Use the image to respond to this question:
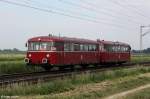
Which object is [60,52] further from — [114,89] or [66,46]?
[114,89]

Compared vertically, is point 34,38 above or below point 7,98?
above

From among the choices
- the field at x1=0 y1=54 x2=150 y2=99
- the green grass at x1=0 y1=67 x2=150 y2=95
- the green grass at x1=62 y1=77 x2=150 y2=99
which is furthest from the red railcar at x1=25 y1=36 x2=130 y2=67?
the green grass at x1=62 y1=77 x2=150 y2=99

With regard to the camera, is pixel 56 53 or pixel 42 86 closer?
pixel 42 86

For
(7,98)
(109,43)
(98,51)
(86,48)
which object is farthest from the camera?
(109,43)

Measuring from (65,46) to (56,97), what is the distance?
797 inches

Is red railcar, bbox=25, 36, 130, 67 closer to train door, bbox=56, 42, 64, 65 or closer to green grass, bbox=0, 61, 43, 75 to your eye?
train door, bbox=56, 42, 64, 65

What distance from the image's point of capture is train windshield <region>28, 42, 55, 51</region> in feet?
121

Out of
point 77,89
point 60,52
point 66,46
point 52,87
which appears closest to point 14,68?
point 60,52

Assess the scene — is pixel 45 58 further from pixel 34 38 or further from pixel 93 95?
pixel 93 95

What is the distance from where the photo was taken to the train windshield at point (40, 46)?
3698 centimetres

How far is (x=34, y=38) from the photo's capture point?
38.3 metres

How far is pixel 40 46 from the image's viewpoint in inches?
1486

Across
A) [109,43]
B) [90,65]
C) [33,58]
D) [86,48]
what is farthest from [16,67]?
[109,43]

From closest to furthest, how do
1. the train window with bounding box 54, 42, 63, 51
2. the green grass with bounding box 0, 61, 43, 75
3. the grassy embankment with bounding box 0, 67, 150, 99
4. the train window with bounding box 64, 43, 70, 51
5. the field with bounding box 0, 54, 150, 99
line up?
the field with bounding box 0, 54, 150, 99
the grassy embankment with bounding box 0, 67, 150, 99
the train window with bounding box 54, 42, 63, 51
the green grass with bounding box 0, 61, 43, 75
the train window with bounding box 64, 43, 70, 51
